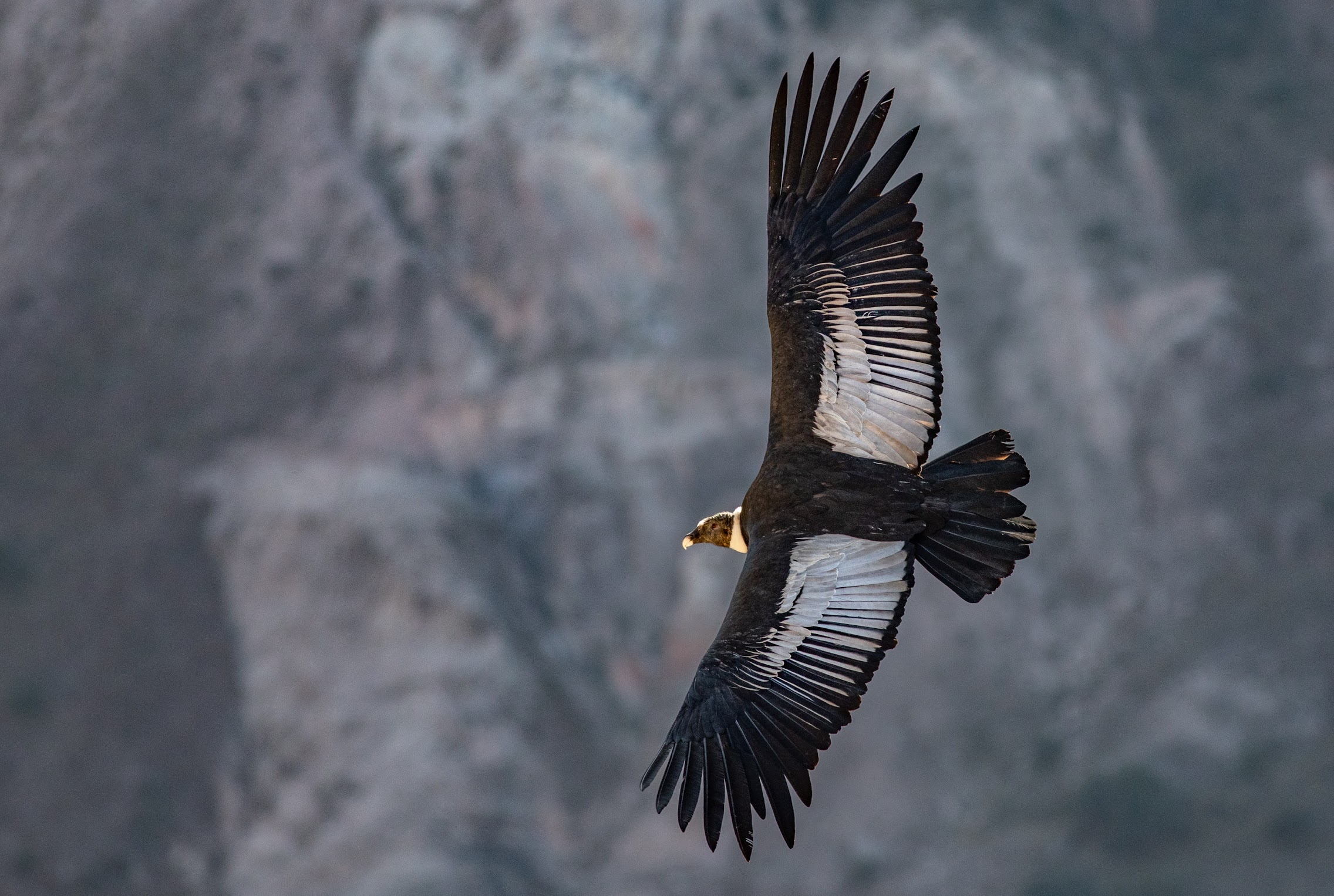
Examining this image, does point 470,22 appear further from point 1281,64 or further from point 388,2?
point 1281,64

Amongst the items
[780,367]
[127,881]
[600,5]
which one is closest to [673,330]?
[600,5]

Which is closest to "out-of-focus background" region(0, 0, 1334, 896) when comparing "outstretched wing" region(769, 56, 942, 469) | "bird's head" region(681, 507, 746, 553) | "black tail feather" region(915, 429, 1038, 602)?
"bird's head" region(681, 507, 746, 553)

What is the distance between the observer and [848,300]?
29.1 feet

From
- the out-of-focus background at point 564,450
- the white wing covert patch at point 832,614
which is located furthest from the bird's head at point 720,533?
the out-of-focus background at point 564,450

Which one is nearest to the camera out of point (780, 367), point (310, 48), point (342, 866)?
point (780, 367)

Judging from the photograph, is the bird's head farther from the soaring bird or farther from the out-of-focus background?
the out-of-focus background

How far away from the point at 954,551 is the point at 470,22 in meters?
50.2

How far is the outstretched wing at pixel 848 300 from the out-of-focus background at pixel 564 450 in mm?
40254

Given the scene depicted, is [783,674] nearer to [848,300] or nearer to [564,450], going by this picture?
[848,300]

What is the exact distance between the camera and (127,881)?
4991 cm

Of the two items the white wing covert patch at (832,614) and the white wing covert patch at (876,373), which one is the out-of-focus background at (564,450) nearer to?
the white wing covert patch at (876,373)

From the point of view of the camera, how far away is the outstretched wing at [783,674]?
7473 millimetres

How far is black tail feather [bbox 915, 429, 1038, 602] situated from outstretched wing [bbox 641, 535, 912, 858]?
0.72 feet

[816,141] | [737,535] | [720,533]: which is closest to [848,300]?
[816,141]
